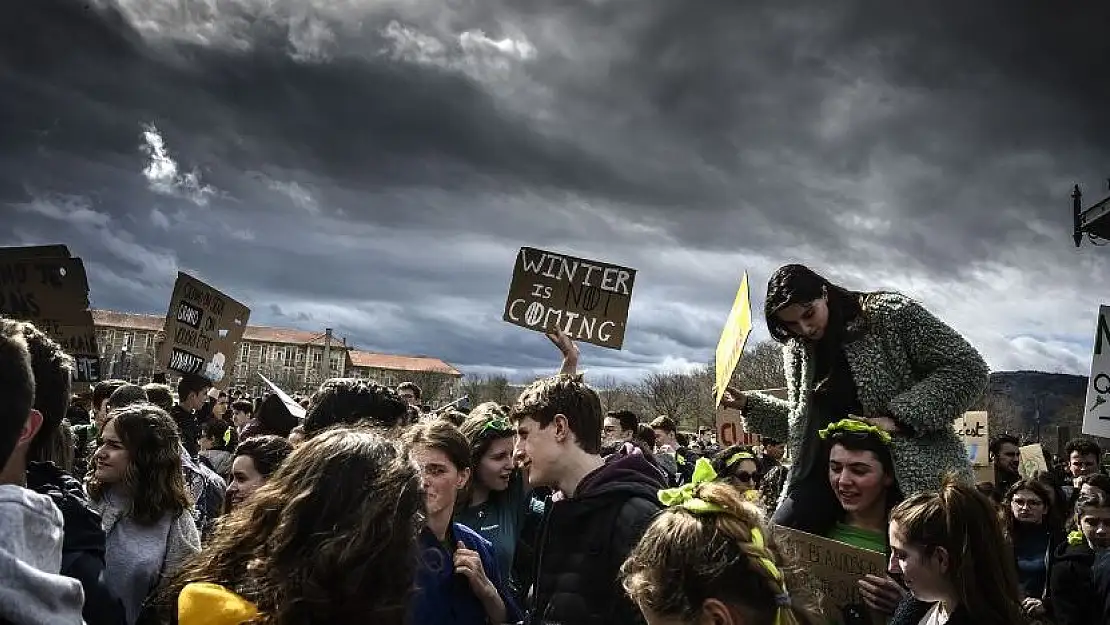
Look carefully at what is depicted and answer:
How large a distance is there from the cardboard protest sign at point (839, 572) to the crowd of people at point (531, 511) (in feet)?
0.12

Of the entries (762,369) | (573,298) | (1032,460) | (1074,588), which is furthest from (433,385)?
(1074,588)

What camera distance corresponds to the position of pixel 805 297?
3.54 metres

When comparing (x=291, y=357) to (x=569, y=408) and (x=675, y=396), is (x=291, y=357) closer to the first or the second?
(x=675, y=396)

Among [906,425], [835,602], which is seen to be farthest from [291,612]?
[906,425]

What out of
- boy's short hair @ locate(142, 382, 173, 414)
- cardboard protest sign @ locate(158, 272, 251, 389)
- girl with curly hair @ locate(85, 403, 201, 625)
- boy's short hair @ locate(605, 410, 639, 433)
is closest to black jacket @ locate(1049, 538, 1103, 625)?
boy's short hair @ locate(605, 410, 639, 433)

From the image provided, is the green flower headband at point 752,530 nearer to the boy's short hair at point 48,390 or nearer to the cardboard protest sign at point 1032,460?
the boy's short hair at point 48,390

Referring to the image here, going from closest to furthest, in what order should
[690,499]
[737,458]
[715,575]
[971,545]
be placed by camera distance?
[715,575] < [690,499] < [971,545] < [737,458]

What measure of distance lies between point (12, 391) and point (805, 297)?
2.93m

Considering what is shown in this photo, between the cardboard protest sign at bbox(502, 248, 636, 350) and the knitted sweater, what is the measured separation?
9.80ft

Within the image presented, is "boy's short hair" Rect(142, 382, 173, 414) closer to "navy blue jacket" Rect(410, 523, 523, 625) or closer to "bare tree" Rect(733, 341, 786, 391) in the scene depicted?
"navy blue jacket" Rect(410, 523, 523, 625)

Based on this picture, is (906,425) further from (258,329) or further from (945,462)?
(258,329)

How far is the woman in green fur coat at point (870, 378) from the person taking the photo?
10.9 ft

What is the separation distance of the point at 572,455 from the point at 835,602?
1.20m

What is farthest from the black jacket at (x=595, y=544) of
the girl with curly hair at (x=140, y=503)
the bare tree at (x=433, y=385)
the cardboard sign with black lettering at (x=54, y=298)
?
the bare tree at (x=433, y=385)
